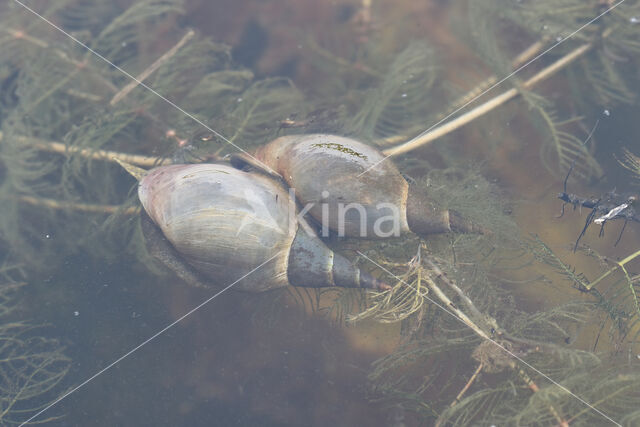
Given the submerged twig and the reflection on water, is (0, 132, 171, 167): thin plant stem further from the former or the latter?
the submerged twig

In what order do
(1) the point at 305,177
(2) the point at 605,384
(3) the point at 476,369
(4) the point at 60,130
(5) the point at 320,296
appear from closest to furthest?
(2) the point at 605,384 < (1) the point at 305,177 < (3) the point at 476,369 < (5) the point at 320,296 < (4) the point at 60,130

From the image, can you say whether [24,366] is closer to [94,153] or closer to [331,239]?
[94,153]

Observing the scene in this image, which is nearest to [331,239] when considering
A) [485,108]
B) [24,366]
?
[485,108]

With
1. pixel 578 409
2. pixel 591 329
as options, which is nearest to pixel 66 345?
pixel 578 409

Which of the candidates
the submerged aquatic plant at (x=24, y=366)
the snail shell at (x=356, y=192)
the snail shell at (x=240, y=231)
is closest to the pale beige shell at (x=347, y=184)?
the snail shell at (x=356, y=192)

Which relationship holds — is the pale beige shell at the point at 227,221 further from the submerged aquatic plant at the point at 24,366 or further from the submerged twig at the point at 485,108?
the submerged aquatic plant at the point at 24,366

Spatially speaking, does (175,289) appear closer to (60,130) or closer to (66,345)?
(66,345)

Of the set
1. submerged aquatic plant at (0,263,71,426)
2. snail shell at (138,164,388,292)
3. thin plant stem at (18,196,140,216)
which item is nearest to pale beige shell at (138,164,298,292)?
snail shell at (138,164,388,292)
